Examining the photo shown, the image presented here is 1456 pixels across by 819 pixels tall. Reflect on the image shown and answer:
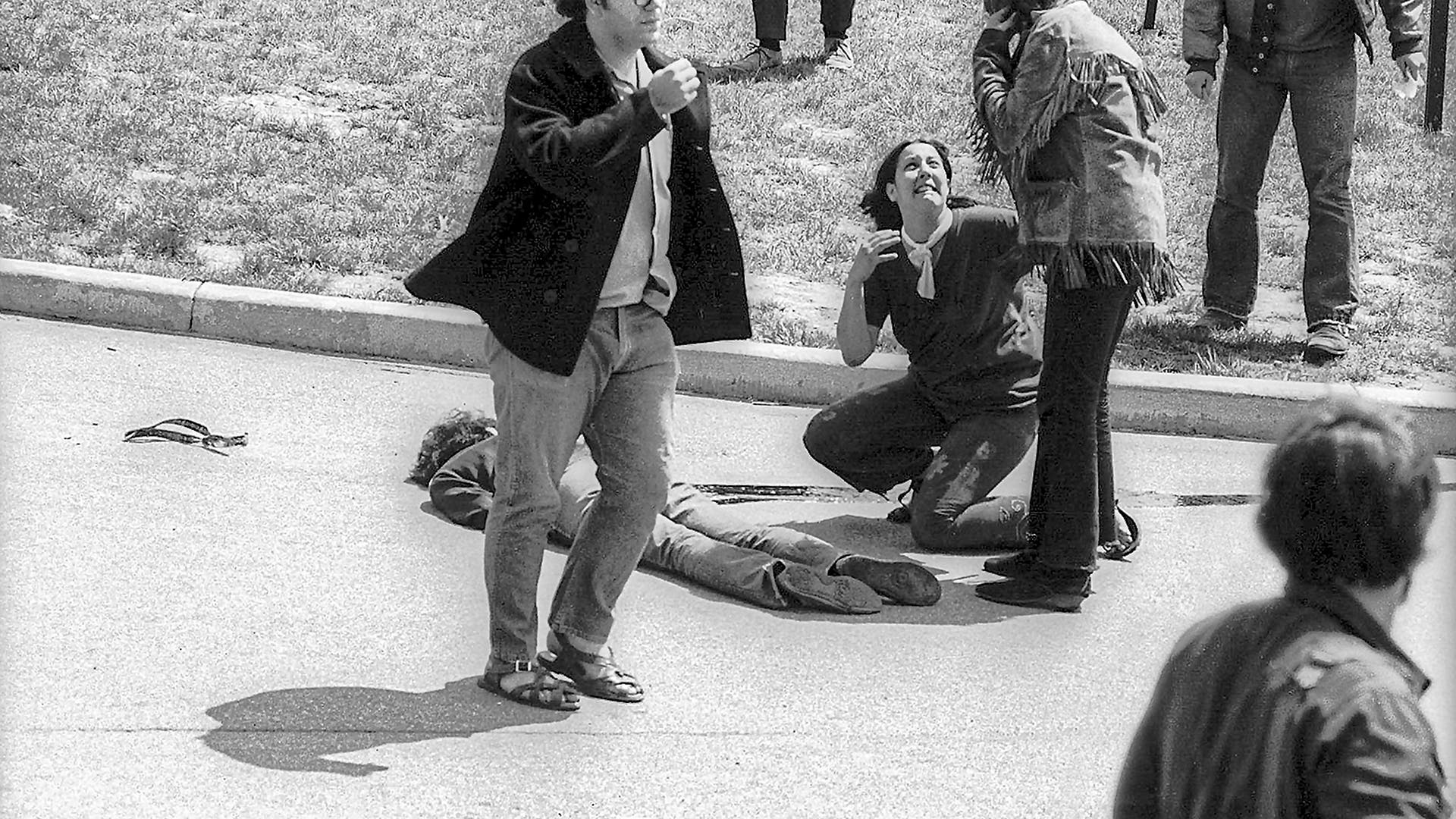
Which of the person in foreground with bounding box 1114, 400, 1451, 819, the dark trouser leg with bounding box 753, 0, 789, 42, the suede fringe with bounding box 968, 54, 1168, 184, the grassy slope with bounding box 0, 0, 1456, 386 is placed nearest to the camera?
the person in foreground with bounding box 1114, 400, 1451, 819

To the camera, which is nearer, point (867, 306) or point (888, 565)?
point (888, 565)

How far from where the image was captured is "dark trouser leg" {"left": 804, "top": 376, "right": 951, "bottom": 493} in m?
6.32

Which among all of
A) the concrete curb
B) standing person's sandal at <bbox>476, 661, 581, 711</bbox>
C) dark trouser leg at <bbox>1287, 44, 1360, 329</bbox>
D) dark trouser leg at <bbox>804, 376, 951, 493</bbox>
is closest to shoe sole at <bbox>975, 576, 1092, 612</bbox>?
dark trouser leg at <bbox>804, 376, 951, 493</bbox>

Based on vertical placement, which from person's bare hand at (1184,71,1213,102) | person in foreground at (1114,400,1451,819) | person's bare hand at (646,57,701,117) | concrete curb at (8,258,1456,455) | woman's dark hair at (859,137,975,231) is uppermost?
person's bare hand at (1184,71,1213,102)

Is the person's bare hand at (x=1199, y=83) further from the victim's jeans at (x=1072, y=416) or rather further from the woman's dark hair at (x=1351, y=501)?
the woman's dark hair at (x=1351, y=501)

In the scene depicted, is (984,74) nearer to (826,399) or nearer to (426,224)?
(826,399)

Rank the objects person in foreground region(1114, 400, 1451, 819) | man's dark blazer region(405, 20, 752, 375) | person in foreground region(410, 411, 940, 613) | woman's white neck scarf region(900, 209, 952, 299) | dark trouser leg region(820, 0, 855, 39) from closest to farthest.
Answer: person in foreground region(1114, 400, 1451, 819) → man's dark blazer region(405, 20, 752, 375) → person in foreground region(410, 411, 940, 613) → woman's white neck scarf region(900, 209, 952, 299) → dark trouser leg region(820, 0, 855, 39)

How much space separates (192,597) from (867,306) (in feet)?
7.19

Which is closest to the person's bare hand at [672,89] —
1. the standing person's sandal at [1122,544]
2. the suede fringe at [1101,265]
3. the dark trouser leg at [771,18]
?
the suede fringe at [1101,265]

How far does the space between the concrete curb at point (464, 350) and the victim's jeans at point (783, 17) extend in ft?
11.6

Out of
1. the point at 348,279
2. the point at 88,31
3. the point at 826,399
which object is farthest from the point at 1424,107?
the point at 88,31

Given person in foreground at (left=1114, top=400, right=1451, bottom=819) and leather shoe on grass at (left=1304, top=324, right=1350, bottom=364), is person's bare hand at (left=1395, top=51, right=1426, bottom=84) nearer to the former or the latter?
leather shoe on grass at (left=1304, top=324, right=1350, bottom=364)

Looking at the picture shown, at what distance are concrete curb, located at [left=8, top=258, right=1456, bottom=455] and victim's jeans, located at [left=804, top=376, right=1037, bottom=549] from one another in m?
1.22

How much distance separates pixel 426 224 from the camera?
9.00 meters
